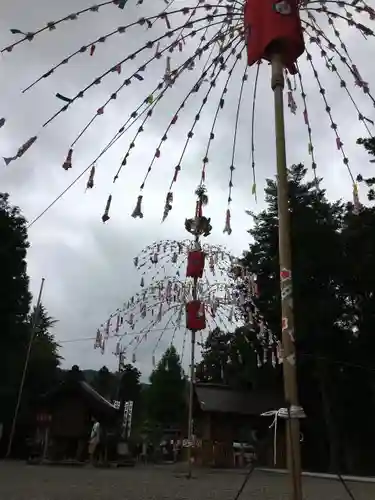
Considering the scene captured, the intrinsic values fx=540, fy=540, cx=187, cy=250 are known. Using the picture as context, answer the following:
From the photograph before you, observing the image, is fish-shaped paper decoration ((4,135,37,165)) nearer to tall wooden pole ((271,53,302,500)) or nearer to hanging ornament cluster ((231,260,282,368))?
tall wooden pole ((271,53,302,500))

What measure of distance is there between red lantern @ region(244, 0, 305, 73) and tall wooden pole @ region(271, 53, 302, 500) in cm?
11

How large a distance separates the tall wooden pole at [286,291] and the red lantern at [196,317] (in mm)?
7569

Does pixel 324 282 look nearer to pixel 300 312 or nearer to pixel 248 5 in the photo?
pixel 300 312

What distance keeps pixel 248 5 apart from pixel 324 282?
64.9ft

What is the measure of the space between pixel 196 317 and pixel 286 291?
25.6 ft

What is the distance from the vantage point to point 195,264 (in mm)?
12344

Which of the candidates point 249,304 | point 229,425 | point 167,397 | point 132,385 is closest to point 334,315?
point 229,425

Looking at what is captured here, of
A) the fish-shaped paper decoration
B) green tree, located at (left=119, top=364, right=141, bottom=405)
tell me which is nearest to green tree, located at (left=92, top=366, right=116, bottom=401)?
green tree, located at (left=119, top=364, right=141, bottom=405)

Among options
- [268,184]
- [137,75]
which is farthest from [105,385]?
[137,75]

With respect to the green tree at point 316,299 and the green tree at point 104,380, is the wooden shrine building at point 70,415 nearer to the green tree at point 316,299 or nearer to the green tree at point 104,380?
the green tree at point 316,299

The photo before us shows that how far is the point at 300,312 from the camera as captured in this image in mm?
22484

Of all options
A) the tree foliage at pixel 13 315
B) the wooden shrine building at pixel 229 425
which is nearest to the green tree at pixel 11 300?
the tree foliage at pixel 13 315

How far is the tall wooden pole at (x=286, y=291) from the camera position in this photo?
12.7 feet

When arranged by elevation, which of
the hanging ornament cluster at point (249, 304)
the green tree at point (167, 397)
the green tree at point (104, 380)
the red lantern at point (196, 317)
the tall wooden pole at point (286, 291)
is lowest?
the tall wooden pole at point (286, 291)
